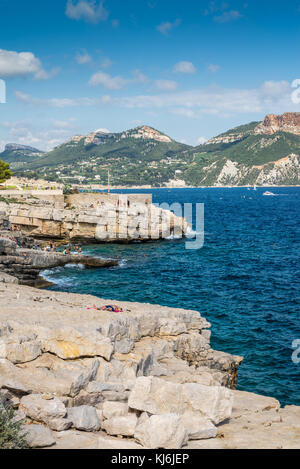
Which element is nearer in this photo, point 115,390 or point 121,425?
point 121,425

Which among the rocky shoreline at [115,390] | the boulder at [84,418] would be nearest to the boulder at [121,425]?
the rocky shoreline at [115,390]

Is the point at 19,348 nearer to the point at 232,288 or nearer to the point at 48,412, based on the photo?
the point at 48,412

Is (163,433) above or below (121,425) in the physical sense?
above

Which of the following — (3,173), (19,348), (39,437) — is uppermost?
(3,173)

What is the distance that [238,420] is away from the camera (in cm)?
1035

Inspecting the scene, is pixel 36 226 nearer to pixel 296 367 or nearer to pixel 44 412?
pixel 296 367

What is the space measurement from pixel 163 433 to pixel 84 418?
83.1 inches

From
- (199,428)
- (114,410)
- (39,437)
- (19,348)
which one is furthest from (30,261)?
(199,428)

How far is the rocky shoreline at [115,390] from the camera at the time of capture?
8.34 m

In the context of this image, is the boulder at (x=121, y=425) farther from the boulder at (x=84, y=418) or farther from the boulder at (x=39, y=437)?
the boulder at (x=39, y=437)

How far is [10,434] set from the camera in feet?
23.8

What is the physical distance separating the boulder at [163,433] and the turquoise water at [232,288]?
10790 millimetres
